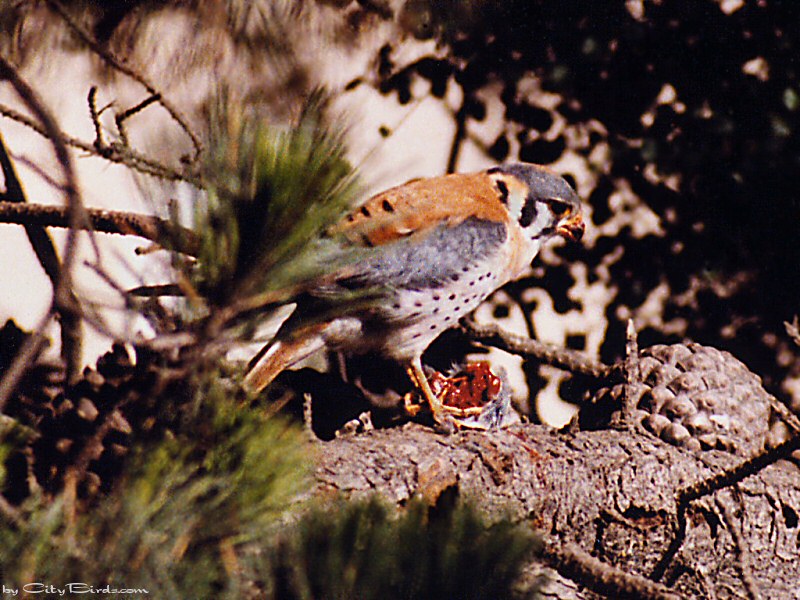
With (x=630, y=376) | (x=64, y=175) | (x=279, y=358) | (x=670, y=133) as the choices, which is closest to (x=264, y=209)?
(x=64, y=175)

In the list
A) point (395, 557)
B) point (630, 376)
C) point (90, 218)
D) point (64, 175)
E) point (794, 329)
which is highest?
point (794, 329)

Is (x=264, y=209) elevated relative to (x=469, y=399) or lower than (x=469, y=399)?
lower

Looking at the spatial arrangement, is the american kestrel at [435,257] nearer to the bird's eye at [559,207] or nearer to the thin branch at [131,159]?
the bird's eye at [559,207]

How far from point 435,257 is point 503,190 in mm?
170

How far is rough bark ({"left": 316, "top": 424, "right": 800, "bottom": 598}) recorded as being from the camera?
0.86 m

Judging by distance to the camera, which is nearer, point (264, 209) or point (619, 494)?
point (264, 209)

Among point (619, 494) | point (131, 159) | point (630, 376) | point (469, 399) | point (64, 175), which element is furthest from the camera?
point (469, 399)

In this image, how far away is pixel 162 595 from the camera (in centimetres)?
45

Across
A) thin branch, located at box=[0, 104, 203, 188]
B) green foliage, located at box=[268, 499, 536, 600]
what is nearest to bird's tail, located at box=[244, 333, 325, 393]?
thin branch, located at box=[0, 104, 203, 188]

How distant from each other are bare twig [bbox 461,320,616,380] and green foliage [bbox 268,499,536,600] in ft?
2.20

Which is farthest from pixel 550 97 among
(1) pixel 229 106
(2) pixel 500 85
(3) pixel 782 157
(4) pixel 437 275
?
(1) pixel 229 106

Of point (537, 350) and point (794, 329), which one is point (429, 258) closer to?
point (537, 350)

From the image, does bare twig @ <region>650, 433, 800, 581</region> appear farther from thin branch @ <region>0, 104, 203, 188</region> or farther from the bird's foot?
thin branch @ <region>0, 104, 203, 188</region>

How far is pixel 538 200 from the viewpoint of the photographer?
1.15 m
